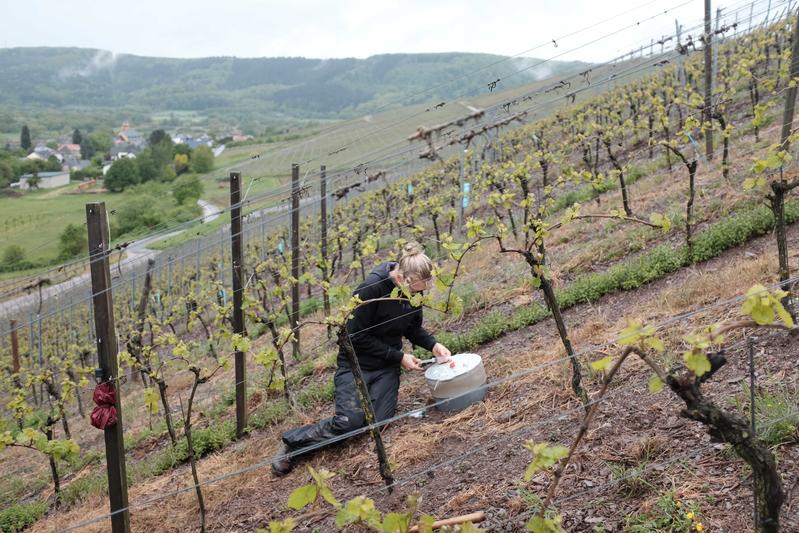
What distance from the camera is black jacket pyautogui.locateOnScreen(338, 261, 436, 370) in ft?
14.7

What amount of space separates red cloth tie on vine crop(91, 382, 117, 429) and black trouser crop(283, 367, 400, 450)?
3.86ft

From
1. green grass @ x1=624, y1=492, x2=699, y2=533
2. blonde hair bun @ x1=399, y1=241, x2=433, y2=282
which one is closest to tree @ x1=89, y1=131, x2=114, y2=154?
blonde hair bun @ x1=399, y1=241, x2=433, y2=282

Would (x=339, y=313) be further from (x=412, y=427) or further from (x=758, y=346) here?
(x=758, y=346)

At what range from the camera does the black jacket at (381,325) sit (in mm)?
4473

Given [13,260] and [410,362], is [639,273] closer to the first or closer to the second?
[410,362]

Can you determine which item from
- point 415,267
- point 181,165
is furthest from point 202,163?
point 415,267

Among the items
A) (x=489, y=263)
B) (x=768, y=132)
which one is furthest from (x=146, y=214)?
(x=768, y=132)

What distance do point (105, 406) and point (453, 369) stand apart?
2.38m

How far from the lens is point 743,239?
240 inches

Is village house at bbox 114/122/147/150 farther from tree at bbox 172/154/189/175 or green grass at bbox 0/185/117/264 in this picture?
tree at bbox 172/154/189/175

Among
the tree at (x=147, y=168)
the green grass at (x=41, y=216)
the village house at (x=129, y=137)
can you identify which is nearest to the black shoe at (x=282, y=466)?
the green grass at (x=41, y=216)

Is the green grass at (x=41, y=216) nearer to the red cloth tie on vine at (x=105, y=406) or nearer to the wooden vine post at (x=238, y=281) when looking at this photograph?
the wooden vine post at (x=238, y=281)

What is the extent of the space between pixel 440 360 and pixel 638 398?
1.40 m

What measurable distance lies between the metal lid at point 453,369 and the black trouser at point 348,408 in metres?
0.34
